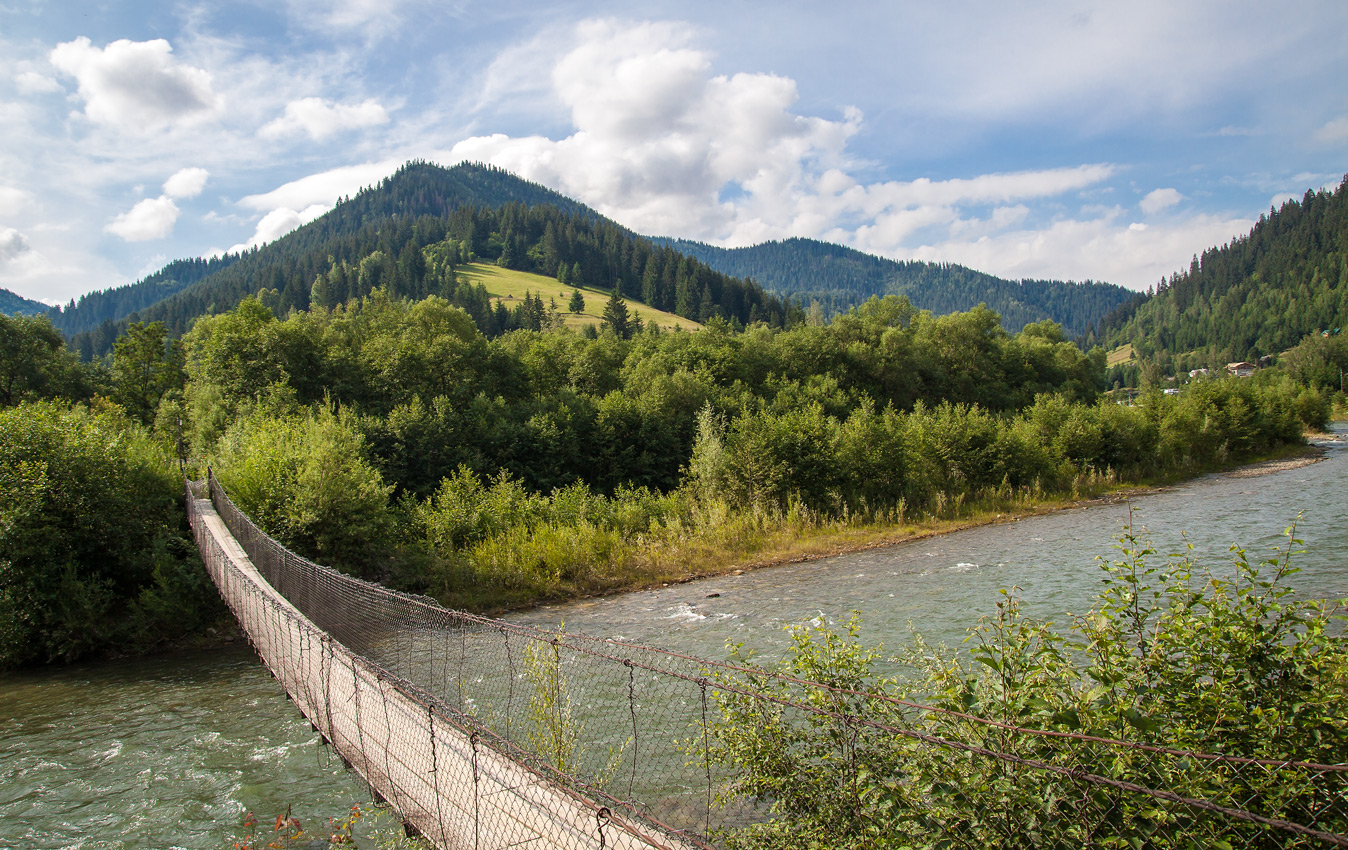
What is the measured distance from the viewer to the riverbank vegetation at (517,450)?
18.0 metres

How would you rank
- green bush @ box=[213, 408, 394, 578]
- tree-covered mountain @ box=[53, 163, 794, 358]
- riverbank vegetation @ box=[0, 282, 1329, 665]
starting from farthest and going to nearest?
tree-covered mountain @ box=[53, 163, 794, 358], green bush @ box=[213, 408, 394, 578], riverbank vegetation @ box=[0, 282, 1329, 665]

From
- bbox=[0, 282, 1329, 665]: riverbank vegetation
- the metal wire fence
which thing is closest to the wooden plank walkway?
the metal wire fence

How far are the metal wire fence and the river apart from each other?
4.91ft

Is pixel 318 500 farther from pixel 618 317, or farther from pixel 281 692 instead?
pixel 618 317

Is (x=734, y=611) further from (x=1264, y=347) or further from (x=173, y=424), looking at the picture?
(x=1264, y=347)

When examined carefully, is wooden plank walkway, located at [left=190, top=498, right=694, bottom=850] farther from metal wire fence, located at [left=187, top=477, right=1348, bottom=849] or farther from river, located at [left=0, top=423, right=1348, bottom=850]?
river, located at [left=0, top=423, right=1348, bottom=850]

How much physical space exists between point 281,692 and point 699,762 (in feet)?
36.6

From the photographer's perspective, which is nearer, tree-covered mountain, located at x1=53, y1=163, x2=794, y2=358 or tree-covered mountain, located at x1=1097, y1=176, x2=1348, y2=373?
tree-covered mountain, located at x1=53, y1=163, x2=794, y2=358

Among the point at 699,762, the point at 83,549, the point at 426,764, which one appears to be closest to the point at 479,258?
the point at 83,549

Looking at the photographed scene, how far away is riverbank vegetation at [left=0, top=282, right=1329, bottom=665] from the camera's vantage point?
17984 mm

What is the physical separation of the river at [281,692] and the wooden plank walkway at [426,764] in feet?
5.01

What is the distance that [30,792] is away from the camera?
32.6 ft

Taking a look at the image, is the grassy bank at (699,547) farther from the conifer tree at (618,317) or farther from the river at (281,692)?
the conifer tree at (618,317)

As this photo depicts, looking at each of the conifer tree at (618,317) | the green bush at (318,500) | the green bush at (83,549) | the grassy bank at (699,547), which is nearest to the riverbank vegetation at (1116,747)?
the grassy bank at (699,547)
